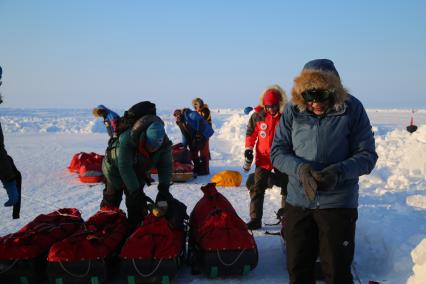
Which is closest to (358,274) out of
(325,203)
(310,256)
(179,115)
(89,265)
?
(310,256)

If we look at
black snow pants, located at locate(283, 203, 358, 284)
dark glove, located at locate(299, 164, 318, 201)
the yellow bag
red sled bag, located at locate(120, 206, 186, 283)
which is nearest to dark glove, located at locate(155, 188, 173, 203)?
red sled bag, located at locate(120, 206, 186, 283)

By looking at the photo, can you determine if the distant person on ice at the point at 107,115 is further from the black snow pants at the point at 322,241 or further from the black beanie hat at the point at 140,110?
the black snow pants at the point at 322,241

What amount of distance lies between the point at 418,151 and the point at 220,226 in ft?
24.9

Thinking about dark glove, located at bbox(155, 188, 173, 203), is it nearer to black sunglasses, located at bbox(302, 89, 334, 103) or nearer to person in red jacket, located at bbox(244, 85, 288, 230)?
person in red jacket, located at bbox(244, 85, 288, 230)

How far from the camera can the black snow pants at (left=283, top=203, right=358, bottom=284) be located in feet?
8.63

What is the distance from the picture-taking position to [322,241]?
269 centimetres

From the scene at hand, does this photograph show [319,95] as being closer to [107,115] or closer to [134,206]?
[134,206]

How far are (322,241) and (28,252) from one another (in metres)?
2.54

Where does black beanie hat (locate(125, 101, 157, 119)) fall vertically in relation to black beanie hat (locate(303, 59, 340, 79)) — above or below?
below

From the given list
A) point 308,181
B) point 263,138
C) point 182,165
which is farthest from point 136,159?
point 182,165

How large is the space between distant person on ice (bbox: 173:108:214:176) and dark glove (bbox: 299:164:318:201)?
6870mm

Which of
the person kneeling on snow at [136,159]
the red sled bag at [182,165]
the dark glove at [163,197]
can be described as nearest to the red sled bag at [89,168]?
the red sled bag at [182,165]

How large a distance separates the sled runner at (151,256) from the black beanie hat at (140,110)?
121 centimetres

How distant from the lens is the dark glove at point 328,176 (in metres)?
2.45
